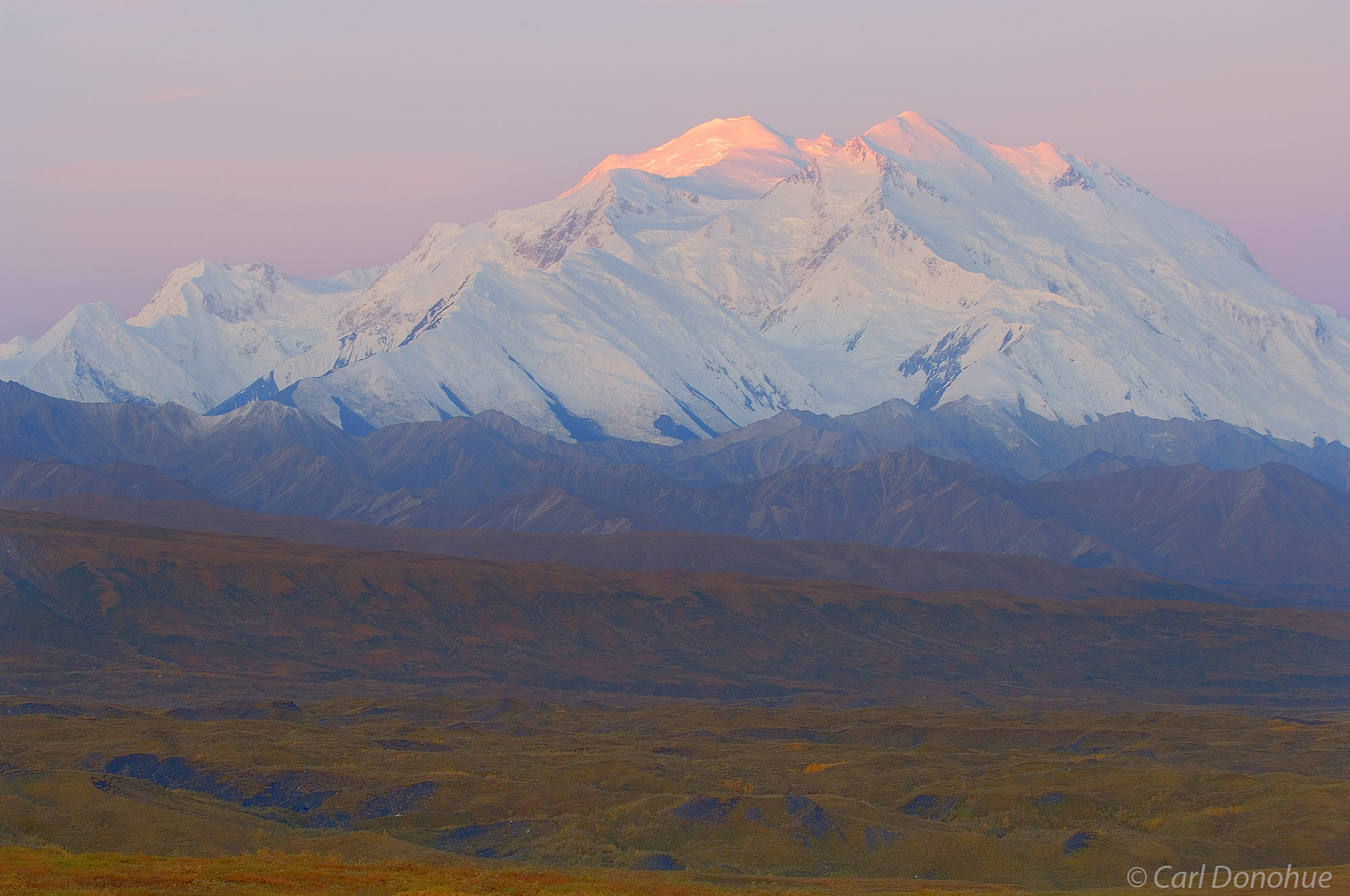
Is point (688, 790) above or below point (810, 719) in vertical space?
above

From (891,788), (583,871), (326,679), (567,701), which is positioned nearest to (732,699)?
(567,701)

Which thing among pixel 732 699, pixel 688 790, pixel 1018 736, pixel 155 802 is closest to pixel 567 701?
pixel 732 699

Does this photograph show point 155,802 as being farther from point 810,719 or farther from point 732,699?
point 732,699

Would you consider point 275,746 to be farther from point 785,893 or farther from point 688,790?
point 785,893

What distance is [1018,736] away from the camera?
434 feet

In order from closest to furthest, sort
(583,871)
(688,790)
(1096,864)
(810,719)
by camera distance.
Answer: (583,871), (1096,864), (688,790), (810,719)

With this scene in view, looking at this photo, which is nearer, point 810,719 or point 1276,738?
point 1276,738

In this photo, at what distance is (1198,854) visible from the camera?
279 feet

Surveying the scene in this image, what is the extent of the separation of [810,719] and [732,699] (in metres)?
44.7

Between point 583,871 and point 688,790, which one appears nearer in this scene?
point 583,871

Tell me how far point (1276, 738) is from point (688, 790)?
60.9m

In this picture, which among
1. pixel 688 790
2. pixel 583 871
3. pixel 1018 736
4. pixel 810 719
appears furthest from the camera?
pixel 810 719

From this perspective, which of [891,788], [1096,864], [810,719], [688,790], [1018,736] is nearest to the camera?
[1096,864]

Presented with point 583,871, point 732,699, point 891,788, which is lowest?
point 732,699
